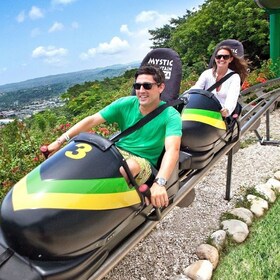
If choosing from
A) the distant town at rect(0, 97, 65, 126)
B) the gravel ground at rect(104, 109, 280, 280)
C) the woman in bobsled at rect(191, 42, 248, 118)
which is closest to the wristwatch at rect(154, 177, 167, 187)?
the gravel ground at rect(104, 109, 280, 280)

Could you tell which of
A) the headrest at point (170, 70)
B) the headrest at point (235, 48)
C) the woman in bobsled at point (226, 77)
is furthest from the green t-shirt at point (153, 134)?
the headrest at point (235, 48)

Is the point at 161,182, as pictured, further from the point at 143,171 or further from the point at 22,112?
the point at 22,112

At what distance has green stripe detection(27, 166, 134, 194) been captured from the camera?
1.40 metres

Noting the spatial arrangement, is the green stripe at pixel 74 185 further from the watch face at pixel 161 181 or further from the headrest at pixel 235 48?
the headrest at pixel 235 48

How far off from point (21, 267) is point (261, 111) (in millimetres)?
2611

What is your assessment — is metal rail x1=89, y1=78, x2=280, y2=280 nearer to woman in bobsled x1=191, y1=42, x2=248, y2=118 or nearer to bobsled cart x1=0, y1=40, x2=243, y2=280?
bobsled cart x1=0, y1=40, x2=243, y2=280

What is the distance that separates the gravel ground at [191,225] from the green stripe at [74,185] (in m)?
1.02

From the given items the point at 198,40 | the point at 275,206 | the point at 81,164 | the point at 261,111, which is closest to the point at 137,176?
the point at 81,164

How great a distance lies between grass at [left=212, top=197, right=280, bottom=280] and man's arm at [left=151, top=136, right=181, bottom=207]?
0.83m

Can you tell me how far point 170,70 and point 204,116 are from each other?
0.45m

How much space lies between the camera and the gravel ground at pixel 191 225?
232cm

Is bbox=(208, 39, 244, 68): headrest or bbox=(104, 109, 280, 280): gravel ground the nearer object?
bbox=(104, 109, 280, 280): gravel ground

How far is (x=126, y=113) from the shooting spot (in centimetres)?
211

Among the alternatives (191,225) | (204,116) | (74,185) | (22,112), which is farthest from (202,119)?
(22,112)
